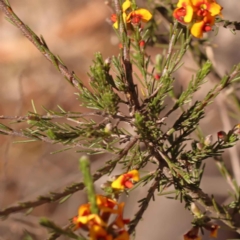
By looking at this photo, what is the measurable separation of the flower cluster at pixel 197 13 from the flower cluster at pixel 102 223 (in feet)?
0.93

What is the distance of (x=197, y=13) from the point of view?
0.51m

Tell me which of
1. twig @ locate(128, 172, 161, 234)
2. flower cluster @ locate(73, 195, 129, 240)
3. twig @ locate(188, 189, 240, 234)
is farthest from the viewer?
twig @ locate(188, 189, 240, 234)

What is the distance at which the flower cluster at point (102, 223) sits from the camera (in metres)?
0.37

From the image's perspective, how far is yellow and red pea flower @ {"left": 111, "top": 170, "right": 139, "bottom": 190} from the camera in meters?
0.47

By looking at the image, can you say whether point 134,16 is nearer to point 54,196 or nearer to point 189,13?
point 189,13

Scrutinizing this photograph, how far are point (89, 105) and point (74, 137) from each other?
0.07 m

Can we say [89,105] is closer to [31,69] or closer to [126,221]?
[126,221]

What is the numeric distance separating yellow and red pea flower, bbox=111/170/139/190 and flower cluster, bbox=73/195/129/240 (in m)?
0.06

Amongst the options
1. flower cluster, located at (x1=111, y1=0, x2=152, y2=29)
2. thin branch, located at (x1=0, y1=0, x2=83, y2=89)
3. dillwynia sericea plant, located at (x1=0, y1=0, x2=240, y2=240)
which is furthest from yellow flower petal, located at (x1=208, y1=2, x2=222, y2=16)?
thin branch, located at (x1=0, y1=0, x2=83, y2=89)

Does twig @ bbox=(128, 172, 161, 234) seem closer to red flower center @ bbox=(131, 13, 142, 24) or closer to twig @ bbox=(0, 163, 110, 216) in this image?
twig @ bbox=(0, 163, 110, 216)

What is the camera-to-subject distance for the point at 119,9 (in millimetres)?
541

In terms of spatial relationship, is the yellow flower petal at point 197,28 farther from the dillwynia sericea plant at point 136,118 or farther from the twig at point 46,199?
the twig at point 46,199

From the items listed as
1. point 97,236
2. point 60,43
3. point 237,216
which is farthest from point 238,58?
point 97,236

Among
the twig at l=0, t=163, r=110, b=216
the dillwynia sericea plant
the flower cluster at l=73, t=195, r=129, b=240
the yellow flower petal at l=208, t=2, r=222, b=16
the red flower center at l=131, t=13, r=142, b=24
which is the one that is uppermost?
the red flower center at l=131, t=13, r=142, b=24
